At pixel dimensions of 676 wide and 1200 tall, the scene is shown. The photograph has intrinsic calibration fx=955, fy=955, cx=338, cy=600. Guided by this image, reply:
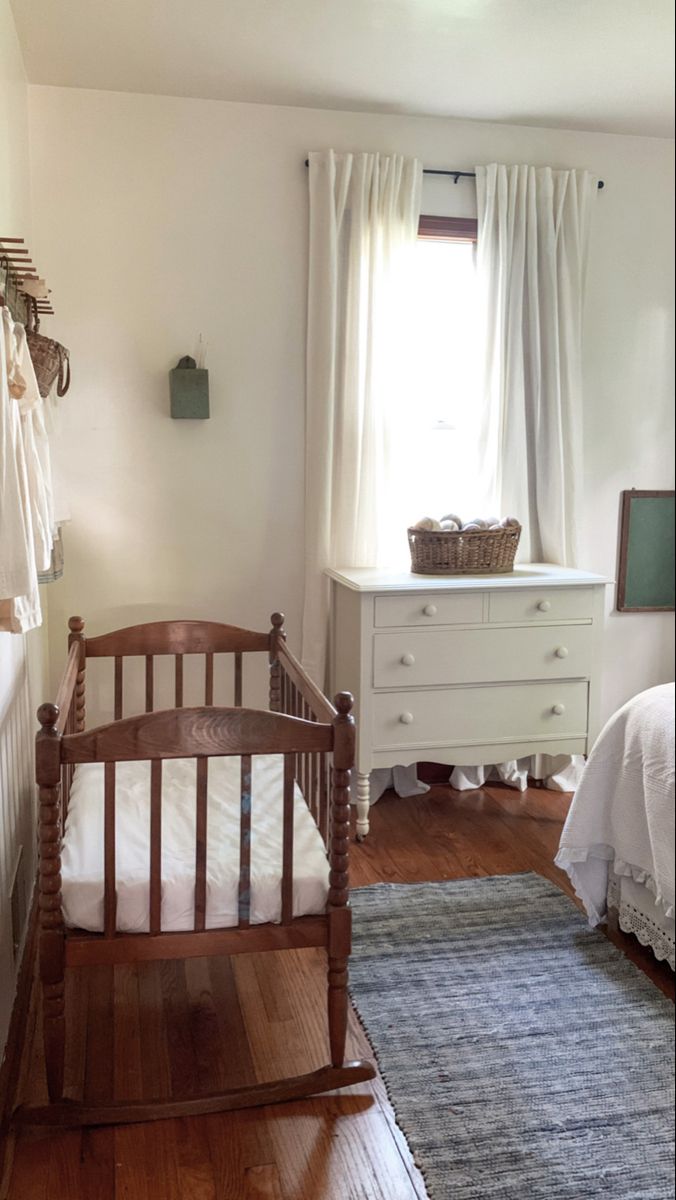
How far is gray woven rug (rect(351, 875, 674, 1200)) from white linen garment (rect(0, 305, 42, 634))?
0.99 meters

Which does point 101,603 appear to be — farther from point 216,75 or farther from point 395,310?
point 216,75

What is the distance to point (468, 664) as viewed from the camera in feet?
9.16

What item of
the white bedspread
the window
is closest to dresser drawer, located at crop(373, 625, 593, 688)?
the window

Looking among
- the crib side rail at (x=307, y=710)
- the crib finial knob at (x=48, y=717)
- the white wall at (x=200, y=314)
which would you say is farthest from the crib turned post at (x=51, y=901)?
the white wall at (x=200, y=314)

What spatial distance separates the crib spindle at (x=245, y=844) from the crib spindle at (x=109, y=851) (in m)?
0.21

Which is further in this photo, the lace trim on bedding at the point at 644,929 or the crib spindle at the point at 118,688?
the crib spindle at the point at 118,688

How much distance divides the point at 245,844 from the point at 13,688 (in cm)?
66

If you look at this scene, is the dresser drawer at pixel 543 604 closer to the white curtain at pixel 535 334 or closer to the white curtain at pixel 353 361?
the white curtain at pixel 535 334

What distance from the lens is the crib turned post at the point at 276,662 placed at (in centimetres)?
238

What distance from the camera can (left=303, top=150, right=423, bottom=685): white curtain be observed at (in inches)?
115

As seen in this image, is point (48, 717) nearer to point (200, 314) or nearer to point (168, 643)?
point (168, 643)

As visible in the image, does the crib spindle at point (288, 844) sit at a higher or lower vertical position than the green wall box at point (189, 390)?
lower

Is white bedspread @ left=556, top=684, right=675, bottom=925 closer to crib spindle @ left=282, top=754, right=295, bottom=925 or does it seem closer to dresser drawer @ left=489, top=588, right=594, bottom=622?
crib spindle @ left=282, top=754, right=295, bottom=925

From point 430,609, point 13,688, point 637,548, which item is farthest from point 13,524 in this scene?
point 637,548
